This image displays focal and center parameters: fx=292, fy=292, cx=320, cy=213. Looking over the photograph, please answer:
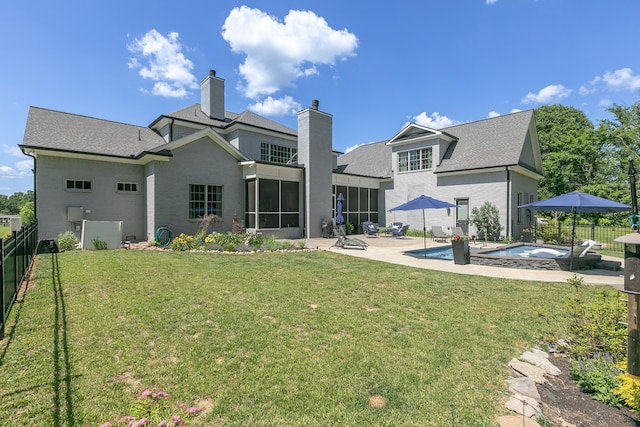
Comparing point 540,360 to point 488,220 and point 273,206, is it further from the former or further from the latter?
point 488,220

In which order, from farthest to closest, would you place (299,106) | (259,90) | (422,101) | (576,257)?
1. (422,101)
2. (259,90)
3. (299,106)
4. (576,257)

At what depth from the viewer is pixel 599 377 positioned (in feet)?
10.2

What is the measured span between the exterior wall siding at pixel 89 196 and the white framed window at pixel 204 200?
249 centimetres

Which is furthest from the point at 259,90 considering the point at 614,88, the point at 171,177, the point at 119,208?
the point at 614,88

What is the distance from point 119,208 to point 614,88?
53.5 metres

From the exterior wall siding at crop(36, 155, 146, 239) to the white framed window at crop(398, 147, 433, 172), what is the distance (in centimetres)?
1780

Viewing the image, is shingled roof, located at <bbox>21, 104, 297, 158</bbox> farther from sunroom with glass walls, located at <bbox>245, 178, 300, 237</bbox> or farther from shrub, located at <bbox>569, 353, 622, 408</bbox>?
shrub, located at <bbox>569, 353, 622, 408</bbox>

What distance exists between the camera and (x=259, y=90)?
22.1 metres

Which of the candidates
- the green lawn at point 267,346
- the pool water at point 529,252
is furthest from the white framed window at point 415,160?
the green lawn at point 267,346

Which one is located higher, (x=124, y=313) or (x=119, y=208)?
(x=119, y=208)

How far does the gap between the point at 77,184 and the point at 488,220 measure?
878 inches

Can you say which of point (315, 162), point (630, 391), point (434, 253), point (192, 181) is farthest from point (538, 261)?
point (192, 181)

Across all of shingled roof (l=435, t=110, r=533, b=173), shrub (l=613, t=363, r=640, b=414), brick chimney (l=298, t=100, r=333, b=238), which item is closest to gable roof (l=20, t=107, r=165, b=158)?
brick chimney (l=298, t=100, r=333, b=238)

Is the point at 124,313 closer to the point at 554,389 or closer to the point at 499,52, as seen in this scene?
the point at 554,389
